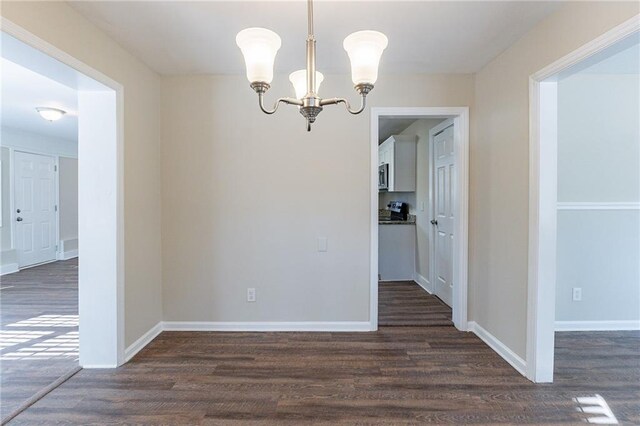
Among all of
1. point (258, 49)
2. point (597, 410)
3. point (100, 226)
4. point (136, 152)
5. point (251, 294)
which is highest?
point (258, 49)

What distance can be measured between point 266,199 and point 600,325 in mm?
3337

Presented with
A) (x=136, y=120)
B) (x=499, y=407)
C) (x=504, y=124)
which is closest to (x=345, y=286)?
(x=499, y=407)

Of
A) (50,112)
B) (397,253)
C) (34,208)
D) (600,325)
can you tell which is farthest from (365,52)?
(34,208)

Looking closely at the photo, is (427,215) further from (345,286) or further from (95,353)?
(95,353)

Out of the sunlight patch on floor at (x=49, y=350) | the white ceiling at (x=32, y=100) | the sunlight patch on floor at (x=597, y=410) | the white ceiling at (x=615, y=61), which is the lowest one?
the sunlight patch on floor at (x=597, y=410)

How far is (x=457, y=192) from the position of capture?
3168mm

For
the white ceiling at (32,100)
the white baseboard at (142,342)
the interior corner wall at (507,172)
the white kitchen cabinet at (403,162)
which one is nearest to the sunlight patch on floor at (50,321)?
the white baseboard at (142,342)

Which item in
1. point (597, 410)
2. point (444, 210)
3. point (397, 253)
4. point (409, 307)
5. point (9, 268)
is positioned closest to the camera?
point (597, 410)

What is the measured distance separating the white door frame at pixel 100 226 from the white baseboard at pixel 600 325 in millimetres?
3857

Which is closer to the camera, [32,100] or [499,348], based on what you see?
[499,348]

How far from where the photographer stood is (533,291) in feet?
7.47

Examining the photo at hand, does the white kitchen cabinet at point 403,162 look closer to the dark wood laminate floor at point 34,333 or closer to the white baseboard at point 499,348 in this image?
the white baseboard at point 499,348

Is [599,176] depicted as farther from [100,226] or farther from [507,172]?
[100,226]

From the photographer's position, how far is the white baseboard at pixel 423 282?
4.43m
